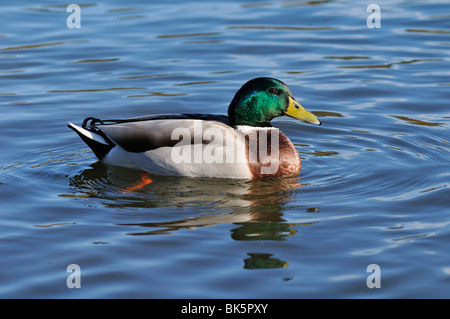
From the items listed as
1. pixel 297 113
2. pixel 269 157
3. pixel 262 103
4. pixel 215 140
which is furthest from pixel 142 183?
pixel 297 113

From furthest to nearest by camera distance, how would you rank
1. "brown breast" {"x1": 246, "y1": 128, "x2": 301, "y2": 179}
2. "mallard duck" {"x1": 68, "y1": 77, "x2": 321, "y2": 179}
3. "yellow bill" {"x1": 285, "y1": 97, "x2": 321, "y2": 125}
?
1. "yellow bill" {"x1": 285, "y1": 97, "x2": 321, "y2": 125}
2. "brown breast" {"x1": 246, "y1": 128, "x2": 301, "y2": 179}
3. "mallard duck" {"x1": 68, "y1": 77, "x2": 321, "y2": 179}

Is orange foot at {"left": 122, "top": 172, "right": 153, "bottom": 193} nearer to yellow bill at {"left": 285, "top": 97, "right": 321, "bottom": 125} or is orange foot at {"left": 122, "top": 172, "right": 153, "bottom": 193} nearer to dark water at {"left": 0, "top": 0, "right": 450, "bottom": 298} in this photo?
dark water at {"left": 0, "top": 0, "right": 450, "bottom": 298}

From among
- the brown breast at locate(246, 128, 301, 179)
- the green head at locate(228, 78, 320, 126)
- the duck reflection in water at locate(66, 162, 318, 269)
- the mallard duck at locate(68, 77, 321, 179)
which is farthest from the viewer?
the green head at locate(228, 78, 320, 126)

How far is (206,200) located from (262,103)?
1.34 meters

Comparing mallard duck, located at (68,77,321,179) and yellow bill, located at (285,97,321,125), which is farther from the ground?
yellow bill, located at (285,97,321,125)

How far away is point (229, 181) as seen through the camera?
8.13 metres

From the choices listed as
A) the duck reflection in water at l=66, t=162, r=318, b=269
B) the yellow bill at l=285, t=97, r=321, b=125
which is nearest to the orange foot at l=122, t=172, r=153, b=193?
the duck reflection in water at l=66, t=162, r=318, b=269

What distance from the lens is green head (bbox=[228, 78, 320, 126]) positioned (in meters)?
8.34

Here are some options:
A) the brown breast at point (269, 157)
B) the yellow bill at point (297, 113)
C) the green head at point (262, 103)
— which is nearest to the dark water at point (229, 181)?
the brown breast at point (269, 157)

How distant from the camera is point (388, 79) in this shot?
11.3 meters

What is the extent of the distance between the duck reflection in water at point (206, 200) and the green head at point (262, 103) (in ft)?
2.17

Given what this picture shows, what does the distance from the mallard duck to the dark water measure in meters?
0.16

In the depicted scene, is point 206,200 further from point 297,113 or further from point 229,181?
point 297,113

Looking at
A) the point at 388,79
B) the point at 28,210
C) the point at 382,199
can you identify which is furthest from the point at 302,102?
the point at 28,210
